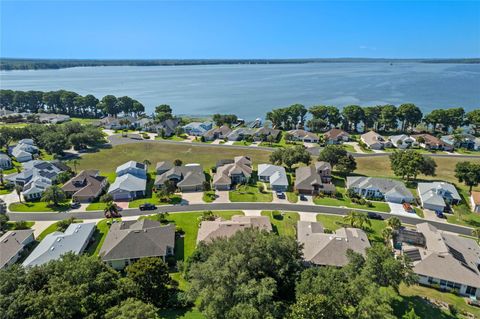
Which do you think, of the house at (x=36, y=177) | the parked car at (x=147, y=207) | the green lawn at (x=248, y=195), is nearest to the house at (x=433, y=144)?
the green lawn at (x=248, y=195)

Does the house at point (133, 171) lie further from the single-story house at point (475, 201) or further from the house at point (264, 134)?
the single-story house at point (475, 201)

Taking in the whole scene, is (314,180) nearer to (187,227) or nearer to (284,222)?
(284,222)

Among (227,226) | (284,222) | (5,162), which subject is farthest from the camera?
(5,162)

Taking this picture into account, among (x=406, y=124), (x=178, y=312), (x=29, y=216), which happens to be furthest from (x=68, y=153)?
(x=406, y=124)

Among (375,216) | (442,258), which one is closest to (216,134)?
(375,216)

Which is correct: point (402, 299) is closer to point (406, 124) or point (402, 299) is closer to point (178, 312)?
point (178, 312)

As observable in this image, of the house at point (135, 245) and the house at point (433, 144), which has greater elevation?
the house at point (433, 144)
